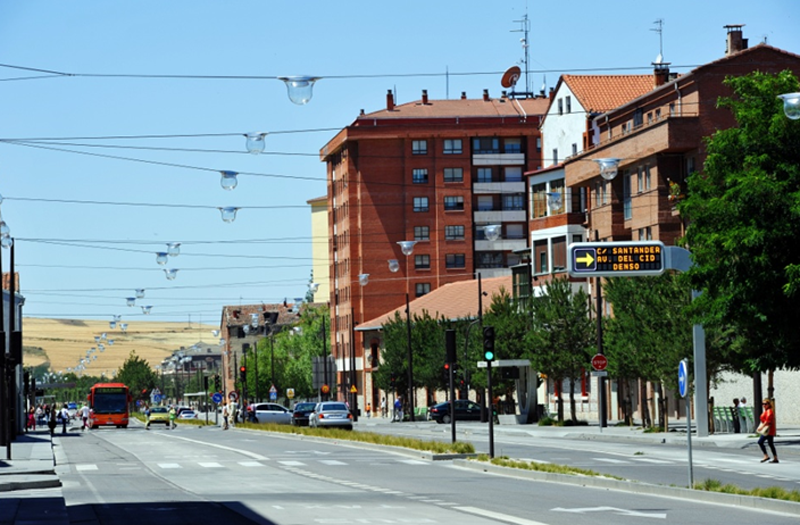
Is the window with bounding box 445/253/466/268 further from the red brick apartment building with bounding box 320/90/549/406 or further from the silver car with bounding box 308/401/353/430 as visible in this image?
the silver car with bounding box 308/401/353/430

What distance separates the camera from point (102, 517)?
21.0 m

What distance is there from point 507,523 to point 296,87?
434 inches

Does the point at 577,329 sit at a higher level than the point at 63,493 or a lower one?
higher

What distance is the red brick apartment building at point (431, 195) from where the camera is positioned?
129m

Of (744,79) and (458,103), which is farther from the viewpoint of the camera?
(458,103)

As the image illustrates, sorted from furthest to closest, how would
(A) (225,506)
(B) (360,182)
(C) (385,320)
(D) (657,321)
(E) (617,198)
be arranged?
(B) (360,182)
(C) (385,320)
(E) (617,198)
(D) (657,321)
(A) (225,506)

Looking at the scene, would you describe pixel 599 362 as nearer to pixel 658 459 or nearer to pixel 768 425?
pixel 658 459

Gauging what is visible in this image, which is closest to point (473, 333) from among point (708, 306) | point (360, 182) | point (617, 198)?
point (617, 198)

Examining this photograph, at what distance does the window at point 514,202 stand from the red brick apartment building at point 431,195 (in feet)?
0.29

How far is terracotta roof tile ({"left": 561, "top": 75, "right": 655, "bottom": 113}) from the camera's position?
85.1 metres

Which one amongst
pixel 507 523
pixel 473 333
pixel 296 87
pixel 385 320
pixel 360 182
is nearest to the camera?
pixel 507 523

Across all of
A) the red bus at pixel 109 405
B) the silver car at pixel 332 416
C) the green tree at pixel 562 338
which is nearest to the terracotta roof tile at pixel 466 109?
the red bus at pixel 109 405

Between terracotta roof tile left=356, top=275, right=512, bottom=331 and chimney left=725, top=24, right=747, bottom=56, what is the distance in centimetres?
3133

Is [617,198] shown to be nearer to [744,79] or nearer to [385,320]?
[744,79]
